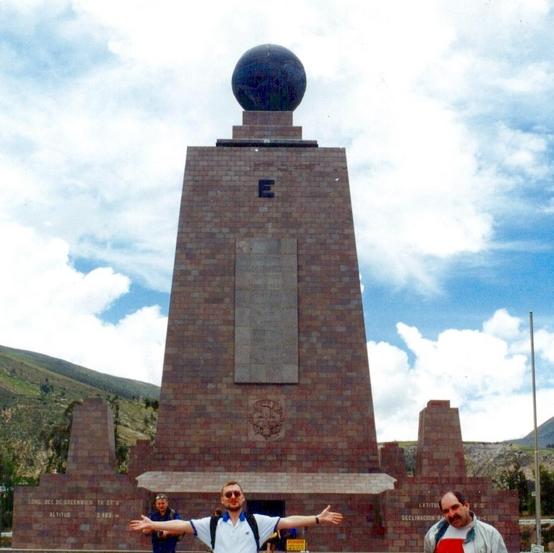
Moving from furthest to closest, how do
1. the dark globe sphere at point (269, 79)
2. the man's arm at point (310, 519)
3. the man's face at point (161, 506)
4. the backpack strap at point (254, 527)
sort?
the dark globe sphere at point (269, 79) < the man's face at point (161, 506) < the backpack strap at point (254, 527) < the man's arm at point (310, 519)

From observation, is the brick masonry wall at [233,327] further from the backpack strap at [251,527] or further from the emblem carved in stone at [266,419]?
the backpack strap at [251,527]

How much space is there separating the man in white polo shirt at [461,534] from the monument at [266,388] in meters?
14.4

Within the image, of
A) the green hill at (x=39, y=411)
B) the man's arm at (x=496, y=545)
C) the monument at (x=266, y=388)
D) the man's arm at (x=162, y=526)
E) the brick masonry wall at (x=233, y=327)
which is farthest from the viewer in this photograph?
the green hill at (x=39, y=411)

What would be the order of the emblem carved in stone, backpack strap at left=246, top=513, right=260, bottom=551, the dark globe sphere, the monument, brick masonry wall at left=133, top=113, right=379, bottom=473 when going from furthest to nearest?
the dark globe sphere → the emblem carved in stone → brick masonry wall at left=133, top=113, right=379, bottom=473 → the monument → backpack strap at left=246, top=513, right=260, bottom=551

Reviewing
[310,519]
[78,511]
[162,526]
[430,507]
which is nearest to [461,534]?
[310,519]

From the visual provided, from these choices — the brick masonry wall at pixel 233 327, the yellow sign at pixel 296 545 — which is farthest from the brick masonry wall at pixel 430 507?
the brick masonry wall at pixel 233 327

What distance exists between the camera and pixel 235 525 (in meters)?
5.92

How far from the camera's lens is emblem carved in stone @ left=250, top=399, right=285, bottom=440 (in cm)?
2200

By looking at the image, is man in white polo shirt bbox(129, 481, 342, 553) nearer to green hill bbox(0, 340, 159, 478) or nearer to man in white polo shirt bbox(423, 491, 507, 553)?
man in white polo shirt bbox(423, 491, 507, 553)

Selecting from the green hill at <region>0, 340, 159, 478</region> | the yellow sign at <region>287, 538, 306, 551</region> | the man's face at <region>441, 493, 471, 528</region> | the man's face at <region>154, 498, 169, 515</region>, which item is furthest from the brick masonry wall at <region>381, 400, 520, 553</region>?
the green hill at <region>0, 340, 159, 478</region>

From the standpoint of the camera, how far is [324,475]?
70.3ft

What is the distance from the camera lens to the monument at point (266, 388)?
20.1 m

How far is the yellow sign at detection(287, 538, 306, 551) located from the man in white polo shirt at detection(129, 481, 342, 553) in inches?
531

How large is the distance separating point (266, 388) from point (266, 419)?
31.4 inches
